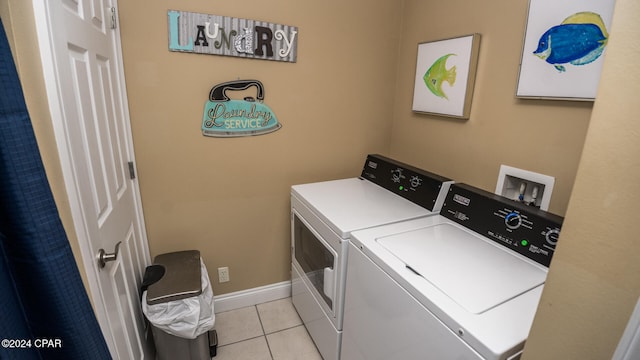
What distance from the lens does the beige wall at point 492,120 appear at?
1291 millimetres

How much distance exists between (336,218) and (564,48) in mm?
1176

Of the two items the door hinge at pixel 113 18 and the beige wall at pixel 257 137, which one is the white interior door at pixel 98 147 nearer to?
the door hinge at pixel 113 18

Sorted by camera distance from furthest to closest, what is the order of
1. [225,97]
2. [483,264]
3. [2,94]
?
[225,97]
[483,264]
[2,94]

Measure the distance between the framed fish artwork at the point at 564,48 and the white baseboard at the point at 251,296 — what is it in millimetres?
1946

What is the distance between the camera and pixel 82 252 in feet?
2.90

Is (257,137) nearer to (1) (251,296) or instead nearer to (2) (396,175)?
(2) (396,175)

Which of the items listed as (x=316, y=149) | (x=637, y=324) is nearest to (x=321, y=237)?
(x=316, y=149)

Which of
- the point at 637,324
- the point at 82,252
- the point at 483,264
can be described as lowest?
the point at 483,264

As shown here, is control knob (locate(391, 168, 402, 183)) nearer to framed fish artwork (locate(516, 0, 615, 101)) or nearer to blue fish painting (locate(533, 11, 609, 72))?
framed fish artwork (locate(516, 0, 615, 101))

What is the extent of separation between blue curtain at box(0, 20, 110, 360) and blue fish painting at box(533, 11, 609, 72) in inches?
67.8

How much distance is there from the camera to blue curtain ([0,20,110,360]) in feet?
2.05

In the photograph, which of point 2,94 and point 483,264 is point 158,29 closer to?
point 2,94

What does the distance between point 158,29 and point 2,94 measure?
1229 mm

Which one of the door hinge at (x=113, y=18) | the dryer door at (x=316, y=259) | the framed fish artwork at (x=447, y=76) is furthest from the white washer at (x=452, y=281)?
the door hinge at (x=113, y=18)
